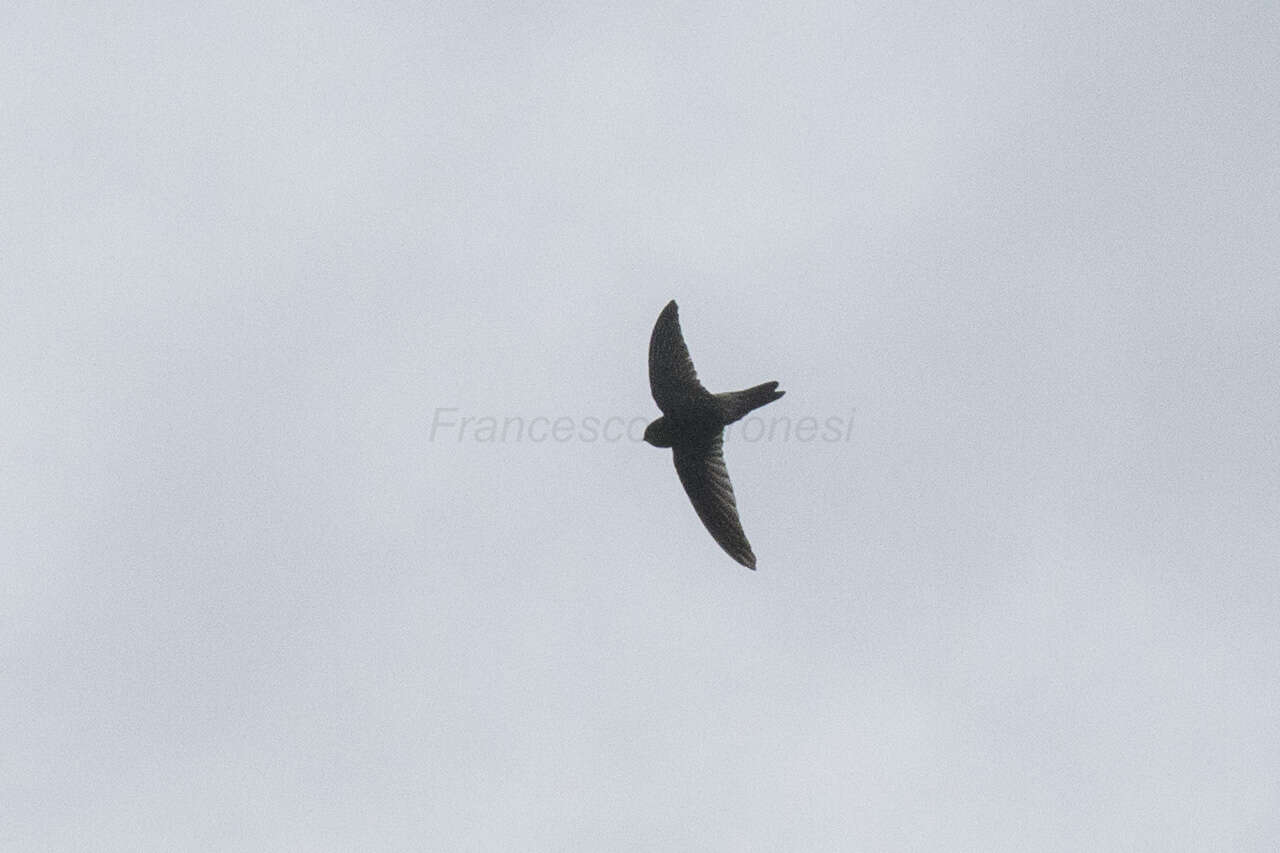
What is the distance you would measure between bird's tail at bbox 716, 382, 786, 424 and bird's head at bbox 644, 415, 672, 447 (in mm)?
980

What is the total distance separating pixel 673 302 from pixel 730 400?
200cm

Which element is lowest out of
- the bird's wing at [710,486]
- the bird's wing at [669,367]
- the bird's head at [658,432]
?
the bird's wing at [710,486]

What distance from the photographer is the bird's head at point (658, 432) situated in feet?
80.9

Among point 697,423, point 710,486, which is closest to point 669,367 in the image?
point 697,423

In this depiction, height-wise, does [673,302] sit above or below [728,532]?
above

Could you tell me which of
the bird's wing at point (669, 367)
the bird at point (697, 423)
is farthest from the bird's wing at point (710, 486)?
the bird's wing at point (669, 367)

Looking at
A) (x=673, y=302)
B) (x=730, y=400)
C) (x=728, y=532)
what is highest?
(x=673, y=302)

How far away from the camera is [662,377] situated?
2484 centimetres

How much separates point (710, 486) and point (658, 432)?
1.34m

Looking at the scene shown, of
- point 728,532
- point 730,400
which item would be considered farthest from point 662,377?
point 728,532

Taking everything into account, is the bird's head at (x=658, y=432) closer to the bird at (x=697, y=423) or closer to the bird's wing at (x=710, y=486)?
the bird at (x=697, y=423)

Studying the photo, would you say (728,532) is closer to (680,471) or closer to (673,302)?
(680,471)

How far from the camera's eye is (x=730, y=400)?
24.6 meters

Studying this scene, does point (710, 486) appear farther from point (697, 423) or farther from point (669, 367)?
point (669, 367)
